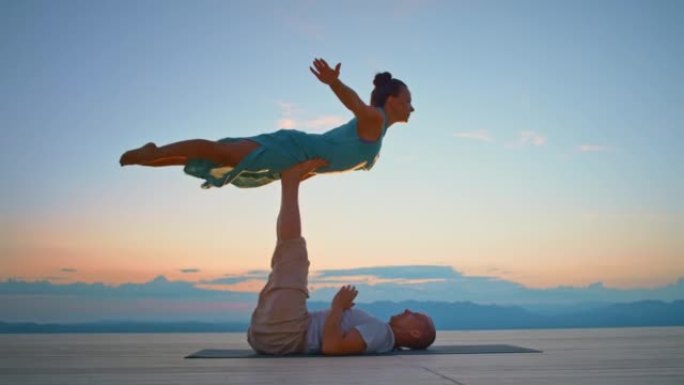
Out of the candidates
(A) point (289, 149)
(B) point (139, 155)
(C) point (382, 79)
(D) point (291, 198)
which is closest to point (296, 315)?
(D) point (291, 198)

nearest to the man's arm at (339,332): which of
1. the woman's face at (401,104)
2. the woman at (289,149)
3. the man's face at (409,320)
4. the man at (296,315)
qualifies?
the man at (296,315)

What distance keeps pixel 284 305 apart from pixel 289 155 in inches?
33.8

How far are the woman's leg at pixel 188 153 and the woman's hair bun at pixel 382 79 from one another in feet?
2.92

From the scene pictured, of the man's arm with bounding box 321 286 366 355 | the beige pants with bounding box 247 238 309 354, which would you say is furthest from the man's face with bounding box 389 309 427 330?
the beige pants with bounding box 247 238 309 354

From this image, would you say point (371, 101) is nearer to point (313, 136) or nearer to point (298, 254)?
point (313, 136)

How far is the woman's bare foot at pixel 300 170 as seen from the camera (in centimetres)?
438

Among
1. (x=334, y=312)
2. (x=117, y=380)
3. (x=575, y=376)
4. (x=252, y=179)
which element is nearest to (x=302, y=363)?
(x=334, y=312)

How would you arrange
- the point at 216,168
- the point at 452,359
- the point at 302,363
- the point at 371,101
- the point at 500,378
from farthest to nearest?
the point at 371,101 < the point at 216,168 < the point at 452,359 < the point at 302,363 < the point at 500,378

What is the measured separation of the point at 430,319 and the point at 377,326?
18.5 inches

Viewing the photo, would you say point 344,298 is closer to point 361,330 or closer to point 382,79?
point 361,330

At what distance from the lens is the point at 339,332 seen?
13.5 feet

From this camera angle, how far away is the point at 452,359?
12.1 ft

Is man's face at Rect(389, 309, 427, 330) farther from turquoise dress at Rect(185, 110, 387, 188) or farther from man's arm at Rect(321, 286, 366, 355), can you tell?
turquoise dress at Rect(185, 110, 387, 188)

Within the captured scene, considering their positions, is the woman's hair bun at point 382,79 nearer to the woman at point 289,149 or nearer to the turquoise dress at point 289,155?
the woman at point 289,149
